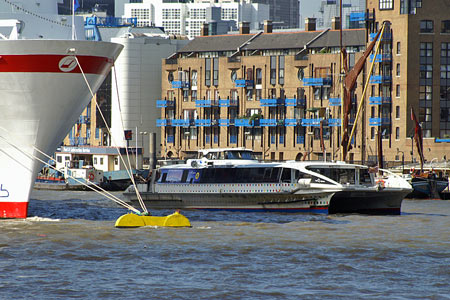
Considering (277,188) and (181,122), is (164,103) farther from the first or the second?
(277,188)

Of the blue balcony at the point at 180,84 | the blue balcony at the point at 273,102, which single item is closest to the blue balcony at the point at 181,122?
the blue balcony at the point at 180,84

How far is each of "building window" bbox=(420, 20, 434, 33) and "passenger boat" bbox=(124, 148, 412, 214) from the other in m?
61.6

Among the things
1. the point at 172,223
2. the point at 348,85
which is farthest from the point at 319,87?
the point at 172,223

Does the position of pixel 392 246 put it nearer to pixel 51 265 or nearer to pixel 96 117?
pixel 51 265

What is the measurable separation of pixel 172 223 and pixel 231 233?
109 inches

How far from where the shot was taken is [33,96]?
1674 inches

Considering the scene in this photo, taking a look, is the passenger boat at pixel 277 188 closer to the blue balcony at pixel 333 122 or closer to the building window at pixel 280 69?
the blue balcony at pixel 333 122

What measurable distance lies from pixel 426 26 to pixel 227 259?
86.7 meters

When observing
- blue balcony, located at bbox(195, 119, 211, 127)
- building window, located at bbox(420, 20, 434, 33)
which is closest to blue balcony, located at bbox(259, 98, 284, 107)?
blue balcony, located at bbox(195, 119, 211, 127)

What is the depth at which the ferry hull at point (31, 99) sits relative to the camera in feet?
138

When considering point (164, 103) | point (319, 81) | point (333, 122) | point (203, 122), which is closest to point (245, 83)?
point (203, 122)

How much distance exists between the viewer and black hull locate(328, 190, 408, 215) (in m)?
51.9

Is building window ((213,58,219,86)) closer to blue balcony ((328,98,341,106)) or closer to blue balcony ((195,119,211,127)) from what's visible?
blue balcony ((195,119,211,127))

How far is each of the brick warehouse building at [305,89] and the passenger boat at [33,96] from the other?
63.7m
